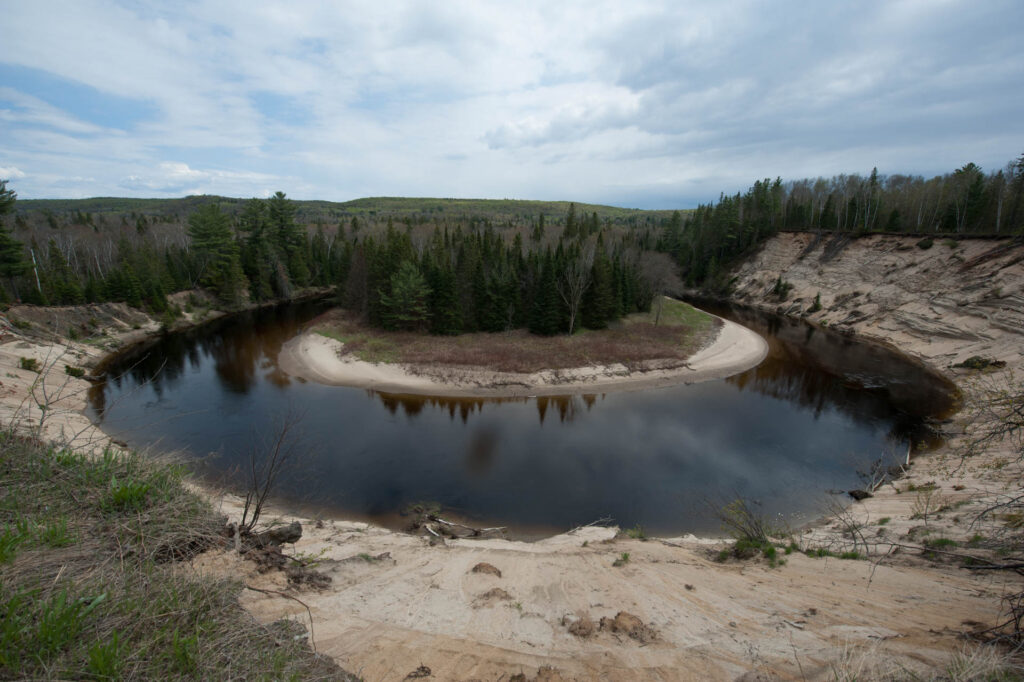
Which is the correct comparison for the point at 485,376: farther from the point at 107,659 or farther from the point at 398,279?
the point at 107,659

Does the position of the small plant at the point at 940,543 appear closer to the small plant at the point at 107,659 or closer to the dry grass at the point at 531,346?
the small plant at the point at 107,659

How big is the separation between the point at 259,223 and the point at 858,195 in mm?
80451

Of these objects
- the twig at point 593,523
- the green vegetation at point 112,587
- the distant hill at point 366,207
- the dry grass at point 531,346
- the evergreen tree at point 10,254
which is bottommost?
the twig at point 593,523

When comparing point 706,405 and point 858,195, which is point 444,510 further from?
point 858,195

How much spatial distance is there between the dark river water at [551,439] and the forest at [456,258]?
12257mm

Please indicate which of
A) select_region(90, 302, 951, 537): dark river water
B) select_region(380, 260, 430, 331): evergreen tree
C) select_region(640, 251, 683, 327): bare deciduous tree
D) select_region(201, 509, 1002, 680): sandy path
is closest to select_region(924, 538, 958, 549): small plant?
select_region(201, 509, 1002, 680): sandy path

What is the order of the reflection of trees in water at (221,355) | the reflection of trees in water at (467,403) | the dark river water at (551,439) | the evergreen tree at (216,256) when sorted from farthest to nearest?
the evergreen tree at (216,256) < the reflection of trees in water at (221,355) < the reflection of trees in water at (467,403) < the dark river water at (551,439)

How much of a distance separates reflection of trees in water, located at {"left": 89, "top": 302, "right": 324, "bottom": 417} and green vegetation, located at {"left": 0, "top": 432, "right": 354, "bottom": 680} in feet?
65.2

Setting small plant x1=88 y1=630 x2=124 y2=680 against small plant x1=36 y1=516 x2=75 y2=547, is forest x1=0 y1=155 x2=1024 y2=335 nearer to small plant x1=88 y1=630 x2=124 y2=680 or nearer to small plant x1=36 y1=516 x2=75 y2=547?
small plant x1=36 y1=516 x2=75 y2=547

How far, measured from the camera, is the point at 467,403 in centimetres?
2452

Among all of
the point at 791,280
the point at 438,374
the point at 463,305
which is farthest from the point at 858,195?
the point at 438,374

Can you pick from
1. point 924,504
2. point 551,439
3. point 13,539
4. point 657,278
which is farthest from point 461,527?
point 657,278

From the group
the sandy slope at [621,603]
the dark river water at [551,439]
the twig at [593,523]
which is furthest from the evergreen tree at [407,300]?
the twig at [593,523]

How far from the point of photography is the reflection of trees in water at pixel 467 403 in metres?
23.3
